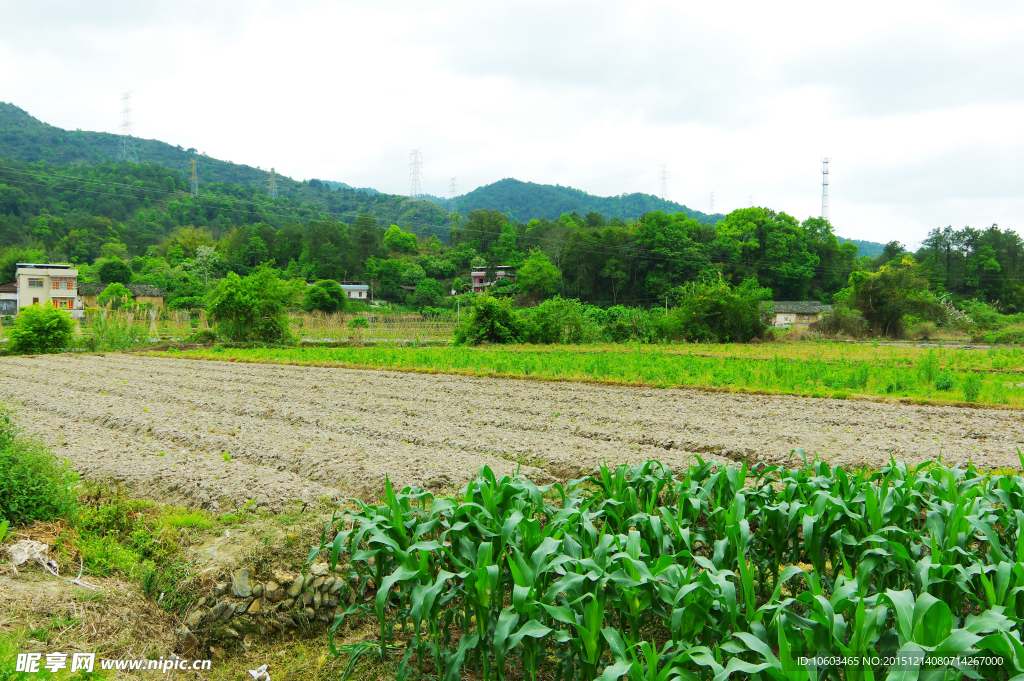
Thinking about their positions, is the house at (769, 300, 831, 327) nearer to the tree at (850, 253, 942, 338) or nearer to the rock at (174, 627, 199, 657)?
the tree at (850, 253, 942, 338)

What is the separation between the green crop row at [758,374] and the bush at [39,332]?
7422mm

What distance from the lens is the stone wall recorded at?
10.7 feet

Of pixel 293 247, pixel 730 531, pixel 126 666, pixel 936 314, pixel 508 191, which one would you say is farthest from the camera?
pixel 508 191

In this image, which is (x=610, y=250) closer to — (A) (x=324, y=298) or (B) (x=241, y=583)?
(A) (x=324, y=298)

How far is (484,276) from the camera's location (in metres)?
69.7

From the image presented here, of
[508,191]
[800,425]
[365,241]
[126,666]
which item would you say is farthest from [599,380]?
[508,191]

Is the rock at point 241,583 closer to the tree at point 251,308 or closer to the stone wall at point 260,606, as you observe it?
the stone wall at point 260,606

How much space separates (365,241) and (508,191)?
87.5m

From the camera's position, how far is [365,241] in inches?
2808

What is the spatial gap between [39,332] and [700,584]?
2709cm

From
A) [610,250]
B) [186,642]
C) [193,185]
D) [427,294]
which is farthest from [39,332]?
[193,185]

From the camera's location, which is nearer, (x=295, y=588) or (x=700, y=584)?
(x=700, y=584)

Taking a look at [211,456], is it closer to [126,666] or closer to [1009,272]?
[126,666]

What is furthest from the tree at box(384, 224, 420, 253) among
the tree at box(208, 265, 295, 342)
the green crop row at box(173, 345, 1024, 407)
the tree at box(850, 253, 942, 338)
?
the green crop row at box(173, 345, 1024, 407)
